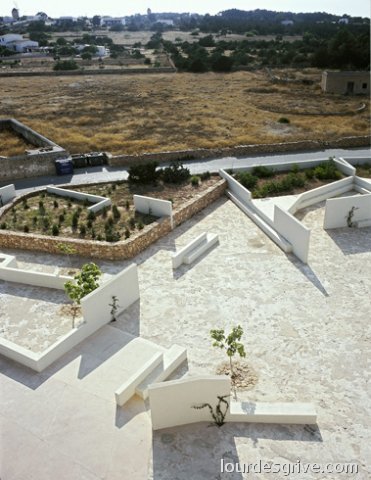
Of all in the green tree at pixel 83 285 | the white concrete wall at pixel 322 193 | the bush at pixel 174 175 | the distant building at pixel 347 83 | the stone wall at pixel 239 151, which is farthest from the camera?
the distant building at pixel 347 83

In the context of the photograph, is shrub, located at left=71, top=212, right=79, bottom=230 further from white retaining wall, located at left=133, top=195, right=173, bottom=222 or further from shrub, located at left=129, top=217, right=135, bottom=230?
white retaining wall, located at left=133, top=195, right=173, bottom=222

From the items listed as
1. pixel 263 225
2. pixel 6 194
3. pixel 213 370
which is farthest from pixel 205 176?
pixel 213 370

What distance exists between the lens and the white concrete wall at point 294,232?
1425cm

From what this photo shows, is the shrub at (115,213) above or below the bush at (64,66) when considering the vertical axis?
below

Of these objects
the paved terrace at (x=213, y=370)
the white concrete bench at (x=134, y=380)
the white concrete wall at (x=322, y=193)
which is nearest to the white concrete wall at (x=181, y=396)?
the paved terrace at (x=213, y=370)

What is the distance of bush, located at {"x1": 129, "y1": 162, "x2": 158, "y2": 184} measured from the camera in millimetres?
20359

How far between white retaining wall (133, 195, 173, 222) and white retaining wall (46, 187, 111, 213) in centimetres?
144

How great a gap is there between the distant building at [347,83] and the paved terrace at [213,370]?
3376 centimetres

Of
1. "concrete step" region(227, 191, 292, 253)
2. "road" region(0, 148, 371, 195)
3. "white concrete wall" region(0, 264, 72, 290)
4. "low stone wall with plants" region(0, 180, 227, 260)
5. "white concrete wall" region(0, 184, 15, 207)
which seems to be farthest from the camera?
"road" region(0, 148, 371, 195)

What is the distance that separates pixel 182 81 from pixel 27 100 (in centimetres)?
1896

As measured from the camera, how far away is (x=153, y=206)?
17.2 metres

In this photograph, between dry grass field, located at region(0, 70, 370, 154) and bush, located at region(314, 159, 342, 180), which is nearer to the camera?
bush, located at region(314, 159, 342, 180)

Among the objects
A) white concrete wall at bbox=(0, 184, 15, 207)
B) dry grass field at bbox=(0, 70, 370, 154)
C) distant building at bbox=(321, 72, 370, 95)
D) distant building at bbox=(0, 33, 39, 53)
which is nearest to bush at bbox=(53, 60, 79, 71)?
dry grass field at bbox=(0, 70, 370, 154)

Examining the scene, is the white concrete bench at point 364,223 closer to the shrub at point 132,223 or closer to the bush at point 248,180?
the bush at point 248,180
